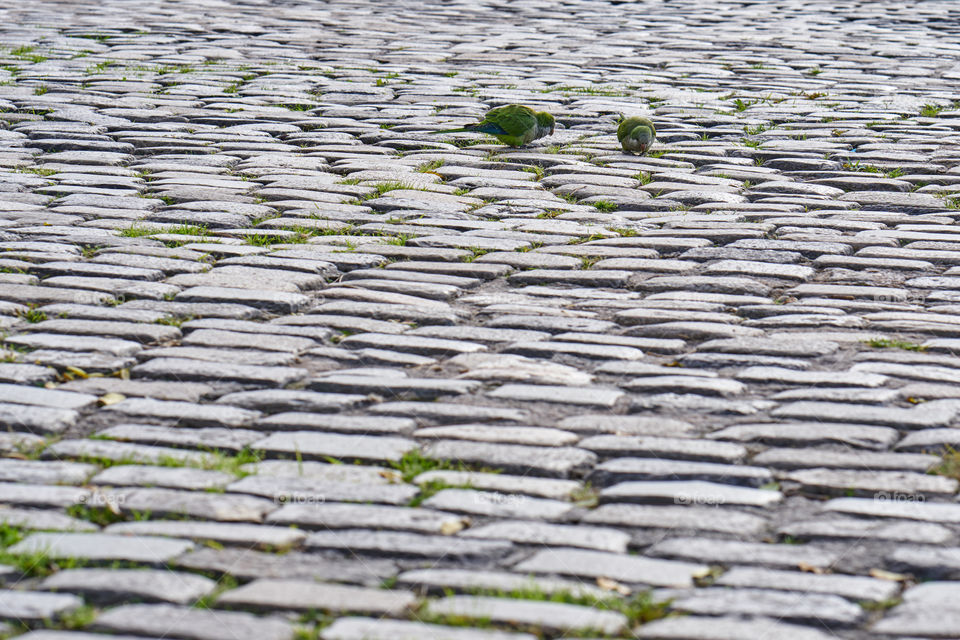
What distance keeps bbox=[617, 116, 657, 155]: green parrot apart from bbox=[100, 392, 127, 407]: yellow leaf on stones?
3.63 metres

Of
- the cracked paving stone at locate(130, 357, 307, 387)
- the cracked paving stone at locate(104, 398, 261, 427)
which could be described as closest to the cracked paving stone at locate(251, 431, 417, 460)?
the cracked paving stone at locate(104, 398, 261, 427)

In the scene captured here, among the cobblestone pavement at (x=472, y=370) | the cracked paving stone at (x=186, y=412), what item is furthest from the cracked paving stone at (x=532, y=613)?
the cracked paving stone at (x=186, y=412)

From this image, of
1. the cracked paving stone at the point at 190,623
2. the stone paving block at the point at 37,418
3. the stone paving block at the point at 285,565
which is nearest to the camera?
the cracked paving stone at the point at 190,623

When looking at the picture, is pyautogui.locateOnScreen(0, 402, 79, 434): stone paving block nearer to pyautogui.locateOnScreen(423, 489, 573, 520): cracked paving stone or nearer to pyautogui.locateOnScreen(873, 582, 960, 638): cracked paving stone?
pyautogui.locateOnScreen(423, 489, 573, 520): cracked paving stone

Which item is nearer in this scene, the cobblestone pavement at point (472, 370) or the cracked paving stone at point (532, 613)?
the cracked paving stone at point (532, 613)

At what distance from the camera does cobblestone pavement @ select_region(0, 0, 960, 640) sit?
247cm

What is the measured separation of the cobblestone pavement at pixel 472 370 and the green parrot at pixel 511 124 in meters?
0.13

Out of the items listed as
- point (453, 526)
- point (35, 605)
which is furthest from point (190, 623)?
point (453, 526)

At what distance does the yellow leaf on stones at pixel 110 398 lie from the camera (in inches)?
132

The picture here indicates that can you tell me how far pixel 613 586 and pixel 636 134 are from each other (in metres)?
4.26

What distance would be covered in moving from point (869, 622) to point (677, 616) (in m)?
0.33

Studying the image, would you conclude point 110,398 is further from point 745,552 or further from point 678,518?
point 745,552

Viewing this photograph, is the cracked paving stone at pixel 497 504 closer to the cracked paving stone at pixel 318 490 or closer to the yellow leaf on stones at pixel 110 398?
the cracked paving stone at pixel 318 490

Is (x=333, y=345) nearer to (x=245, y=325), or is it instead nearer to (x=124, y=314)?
(x=245, y=325)
